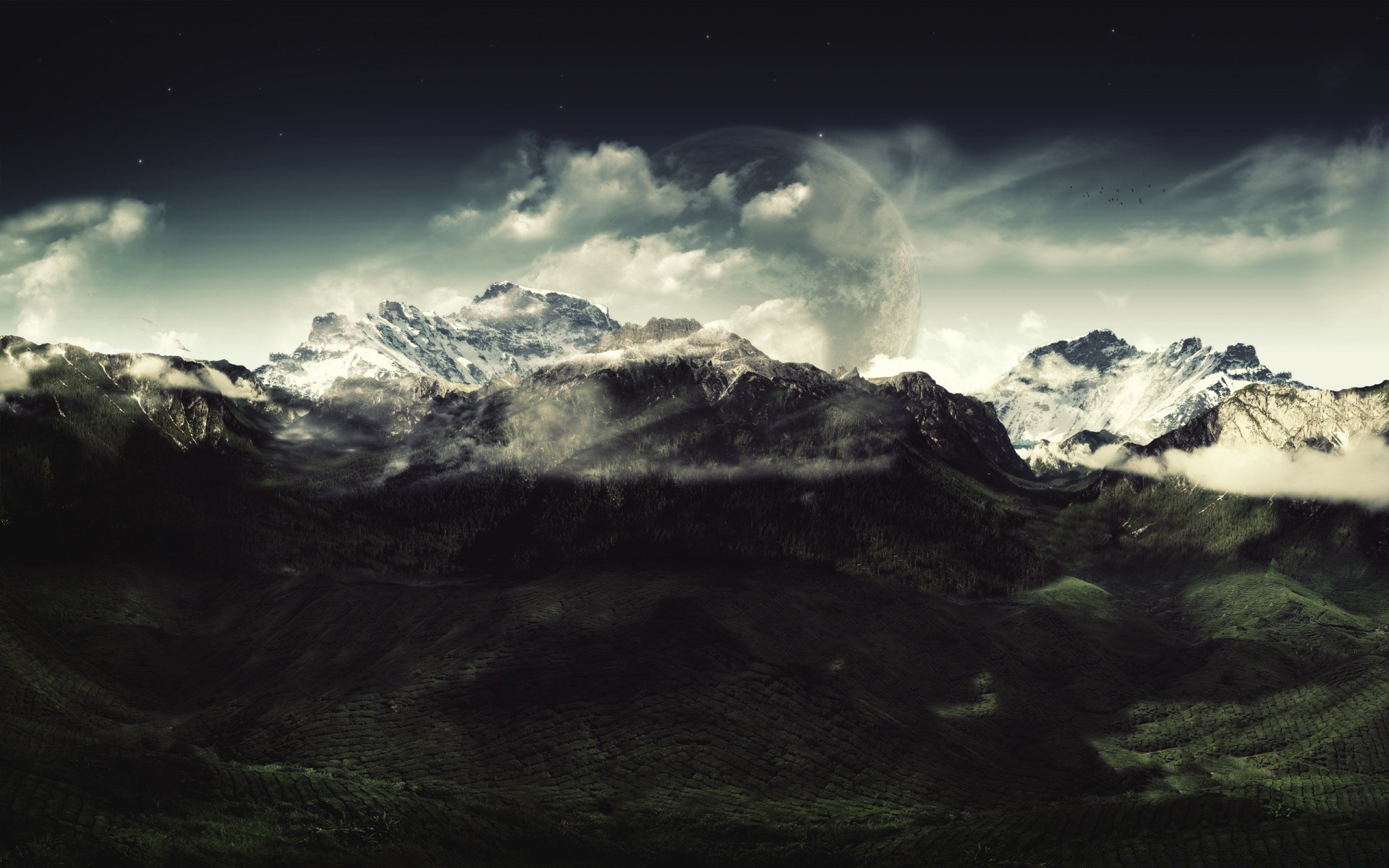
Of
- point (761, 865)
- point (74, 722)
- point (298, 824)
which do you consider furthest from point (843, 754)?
point (74, 722)

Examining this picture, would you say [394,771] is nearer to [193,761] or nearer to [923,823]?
[193,761]

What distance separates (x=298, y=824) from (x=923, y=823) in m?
115

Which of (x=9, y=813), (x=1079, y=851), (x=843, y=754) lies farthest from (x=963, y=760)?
(x=9, y=813)

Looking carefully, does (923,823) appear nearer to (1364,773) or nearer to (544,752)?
(544,752)

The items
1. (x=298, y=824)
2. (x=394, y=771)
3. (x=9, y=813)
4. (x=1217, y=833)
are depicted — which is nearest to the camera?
(x=9, y=813)

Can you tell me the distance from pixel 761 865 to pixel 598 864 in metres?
29.2

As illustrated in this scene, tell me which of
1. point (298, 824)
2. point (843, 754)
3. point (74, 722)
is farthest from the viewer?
point (843, 754)

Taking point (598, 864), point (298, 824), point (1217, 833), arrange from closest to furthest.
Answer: point (298, 824) → point (598, 864) → point (1217, 833)

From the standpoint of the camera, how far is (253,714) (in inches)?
7810

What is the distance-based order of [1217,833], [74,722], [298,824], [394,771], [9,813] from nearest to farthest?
[9,813] → [298,824] → [1217,833] → [394,771] → [74,722]

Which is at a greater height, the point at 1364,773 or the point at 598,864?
the point at 1364,773

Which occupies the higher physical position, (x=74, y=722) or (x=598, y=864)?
(x=74, y=722)

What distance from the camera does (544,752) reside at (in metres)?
180

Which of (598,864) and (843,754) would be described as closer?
(598,864)
